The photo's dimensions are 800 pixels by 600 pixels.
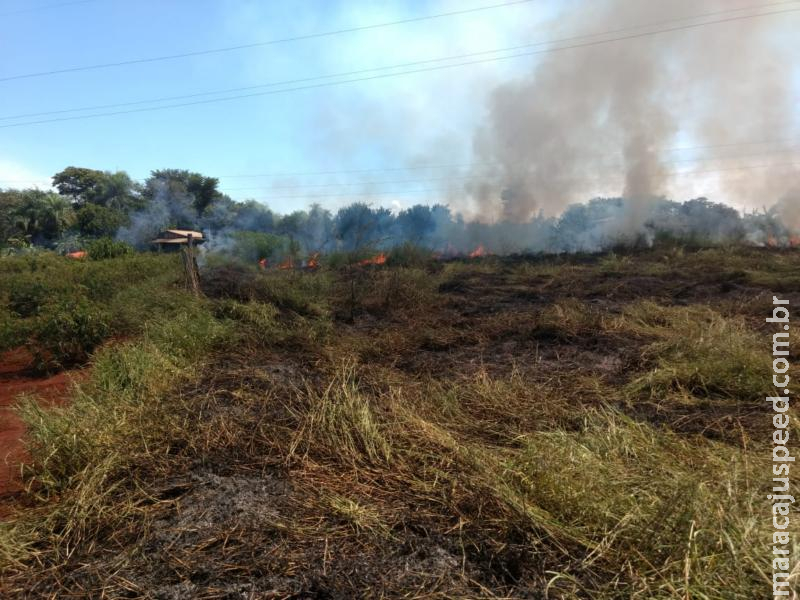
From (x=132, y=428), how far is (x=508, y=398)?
3.20 m

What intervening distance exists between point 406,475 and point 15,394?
20.3ft

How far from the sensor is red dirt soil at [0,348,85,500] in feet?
12.9

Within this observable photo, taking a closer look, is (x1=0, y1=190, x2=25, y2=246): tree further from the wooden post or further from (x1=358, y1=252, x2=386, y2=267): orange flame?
the wooden post

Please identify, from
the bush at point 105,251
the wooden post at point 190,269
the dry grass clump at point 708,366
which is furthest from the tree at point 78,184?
the dry grass clump at point 708,366

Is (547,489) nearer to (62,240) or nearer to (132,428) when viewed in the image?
(132,428)

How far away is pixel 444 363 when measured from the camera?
638cm

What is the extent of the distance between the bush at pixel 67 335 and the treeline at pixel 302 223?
46.1ft

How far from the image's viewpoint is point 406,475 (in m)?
3.21

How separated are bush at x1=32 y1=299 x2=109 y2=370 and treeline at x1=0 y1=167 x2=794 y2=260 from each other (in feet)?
46.1

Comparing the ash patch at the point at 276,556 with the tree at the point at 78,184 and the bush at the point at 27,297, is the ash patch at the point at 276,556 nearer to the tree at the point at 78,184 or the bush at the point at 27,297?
the bush at the point at 27,297

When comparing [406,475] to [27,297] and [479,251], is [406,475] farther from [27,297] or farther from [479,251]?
[479,251]

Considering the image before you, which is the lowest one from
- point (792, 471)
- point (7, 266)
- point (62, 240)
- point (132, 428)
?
point (792, 471)

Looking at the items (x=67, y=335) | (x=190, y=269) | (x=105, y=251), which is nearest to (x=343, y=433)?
(x=67, y=335)

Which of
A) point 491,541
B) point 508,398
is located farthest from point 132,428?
point 508,398
